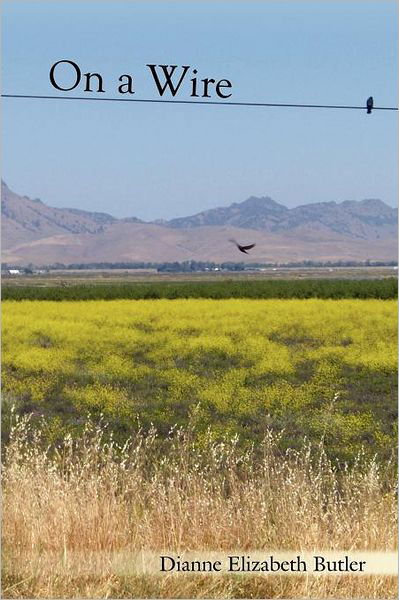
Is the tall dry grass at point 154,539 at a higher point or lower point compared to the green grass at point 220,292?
lower

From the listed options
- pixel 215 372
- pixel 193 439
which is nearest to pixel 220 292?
pixel 215 372

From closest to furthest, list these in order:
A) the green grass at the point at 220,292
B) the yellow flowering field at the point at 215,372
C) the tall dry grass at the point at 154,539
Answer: the tall dry grass at the point at 154,539
the yellow flowering field at the point at 215,372
the green grass at the point at 220,292

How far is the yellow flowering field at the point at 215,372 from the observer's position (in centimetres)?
1557

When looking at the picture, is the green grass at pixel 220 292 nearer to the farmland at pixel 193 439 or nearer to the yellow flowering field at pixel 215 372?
the farmland at pixel 193 439

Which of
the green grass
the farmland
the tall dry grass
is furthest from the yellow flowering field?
the green grass

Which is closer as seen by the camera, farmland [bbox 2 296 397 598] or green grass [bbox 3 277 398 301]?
farmland [bbox 2 296 397 598]

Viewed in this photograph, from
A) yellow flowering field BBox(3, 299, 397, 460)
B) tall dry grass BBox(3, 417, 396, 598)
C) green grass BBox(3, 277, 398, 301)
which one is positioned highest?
green grass BBox(3, 277, 398, 301)

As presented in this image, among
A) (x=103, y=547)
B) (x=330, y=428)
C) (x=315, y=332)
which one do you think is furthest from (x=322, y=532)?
(x=315, y=332)

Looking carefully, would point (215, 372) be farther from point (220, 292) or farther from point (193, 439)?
point (220, 292)

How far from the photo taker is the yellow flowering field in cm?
1557

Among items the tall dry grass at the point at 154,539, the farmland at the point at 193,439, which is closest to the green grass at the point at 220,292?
the farmland at the point at 193,439

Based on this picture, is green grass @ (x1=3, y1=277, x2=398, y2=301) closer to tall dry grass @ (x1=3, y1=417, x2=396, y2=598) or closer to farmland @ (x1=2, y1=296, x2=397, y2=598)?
farmland @ (x1=2, y1=296, x2=397, y2=598)

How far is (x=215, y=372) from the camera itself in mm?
19750

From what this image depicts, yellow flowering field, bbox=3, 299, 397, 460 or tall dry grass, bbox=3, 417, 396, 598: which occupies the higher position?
tall dry grass, bbox=3, 417, 396, 598
